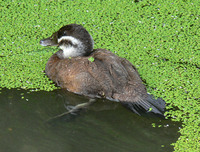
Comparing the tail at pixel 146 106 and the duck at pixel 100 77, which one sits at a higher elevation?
the duck at pixel 100 77

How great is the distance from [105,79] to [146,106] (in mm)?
648

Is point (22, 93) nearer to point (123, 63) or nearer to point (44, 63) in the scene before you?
point (44, 63)

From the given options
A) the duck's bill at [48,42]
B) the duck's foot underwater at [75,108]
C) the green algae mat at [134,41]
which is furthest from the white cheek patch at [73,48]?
the duck's foot underwater at [75,108]

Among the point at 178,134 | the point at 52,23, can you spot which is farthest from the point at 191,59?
the point at 52,23

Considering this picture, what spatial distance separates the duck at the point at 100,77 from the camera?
595 cm

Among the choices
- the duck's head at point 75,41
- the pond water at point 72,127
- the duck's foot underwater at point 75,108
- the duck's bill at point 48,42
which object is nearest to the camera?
the pond water at point 72,127

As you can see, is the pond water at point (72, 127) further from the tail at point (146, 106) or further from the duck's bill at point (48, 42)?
the duck's bill at point (48, 42)

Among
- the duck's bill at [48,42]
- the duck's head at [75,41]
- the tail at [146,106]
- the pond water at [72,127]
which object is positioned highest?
the duck's head at [75,41]

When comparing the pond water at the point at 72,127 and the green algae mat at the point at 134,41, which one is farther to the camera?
the green algae mat at the point at 134,41

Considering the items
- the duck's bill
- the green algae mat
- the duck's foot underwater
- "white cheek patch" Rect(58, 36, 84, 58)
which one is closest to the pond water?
the duck's foot underwater

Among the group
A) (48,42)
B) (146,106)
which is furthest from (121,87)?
(48,42)

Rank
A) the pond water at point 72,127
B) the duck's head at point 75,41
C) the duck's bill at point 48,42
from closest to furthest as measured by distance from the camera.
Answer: the pond water at point 72,127 → the duck's head at point 75,41 → the duck's bill at point 48,42

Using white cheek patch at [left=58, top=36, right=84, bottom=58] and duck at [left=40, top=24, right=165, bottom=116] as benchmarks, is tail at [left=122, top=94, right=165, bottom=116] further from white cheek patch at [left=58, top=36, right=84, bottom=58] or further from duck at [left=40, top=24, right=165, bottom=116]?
white cheek patch at [left=58, top=36, right=84, bottom=58]

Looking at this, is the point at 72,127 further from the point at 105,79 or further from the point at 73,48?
the point at 73,48
